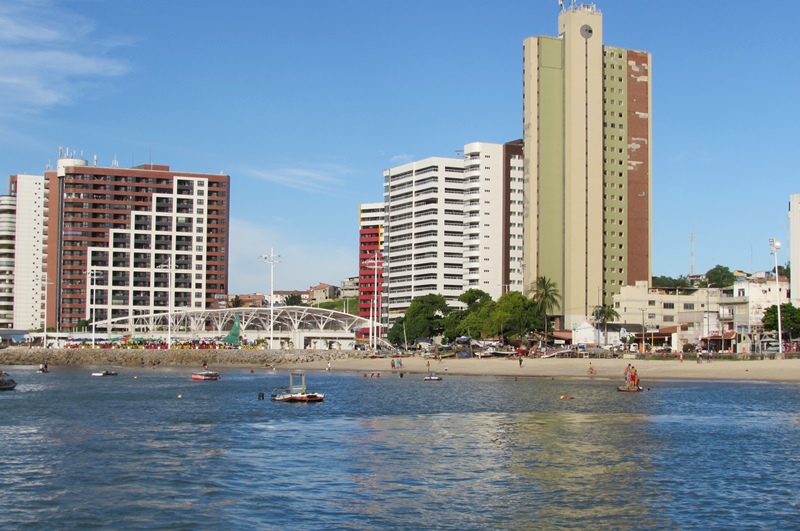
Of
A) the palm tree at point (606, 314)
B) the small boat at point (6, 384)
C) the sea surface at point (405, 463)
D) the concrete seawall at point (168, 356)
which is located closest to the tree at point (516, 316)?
the palm tree at point (606, 314)

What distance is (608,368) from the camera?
11588 cm

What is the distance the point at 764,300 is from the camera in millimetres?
152125

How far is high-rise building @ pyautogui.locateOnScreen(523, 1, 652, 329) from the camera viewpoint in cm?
18538

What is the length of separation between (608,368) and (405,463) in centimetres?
7583

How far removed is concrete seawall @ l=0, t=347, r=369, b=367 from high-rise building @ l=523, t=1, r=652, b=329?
4456 cm

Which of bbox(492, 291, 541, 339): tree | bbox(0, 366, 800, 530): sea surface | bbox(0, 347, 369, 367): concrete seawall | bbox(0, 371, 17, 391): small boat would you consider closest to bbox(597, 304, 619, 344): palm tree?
bbox(492, 291, 541, 339): tree

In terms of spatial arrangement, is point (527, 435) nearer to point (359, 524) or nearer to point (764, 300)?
point (359, 524)

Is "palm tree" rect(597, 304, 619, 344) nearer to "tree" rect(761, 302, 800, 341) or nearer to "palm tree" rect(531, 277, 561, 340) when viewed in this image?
"palm tree" rect(531, 277, 561, 340)

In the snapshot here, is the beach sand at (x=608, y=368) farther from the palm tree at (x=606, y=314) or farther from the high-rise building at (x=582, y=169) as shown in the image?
the high-rise building at (x=582, y=169)

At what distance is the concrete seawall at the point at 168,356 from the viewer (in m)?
167

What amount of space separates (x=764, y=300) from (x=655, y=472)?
12002cm

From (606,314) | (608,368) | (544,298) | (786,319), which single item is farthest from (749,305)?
(608,368)

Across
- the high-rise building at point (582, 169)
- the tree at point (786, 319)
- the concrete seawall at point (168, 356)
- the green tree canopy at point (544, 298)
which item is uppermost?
the high-rise building at point (582, 169)

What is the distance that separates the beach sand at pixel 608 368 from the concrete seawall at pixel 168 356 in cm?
1761
